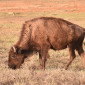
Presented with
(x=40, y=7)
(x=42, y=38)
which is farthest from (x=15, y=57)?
(x=40, y=7)

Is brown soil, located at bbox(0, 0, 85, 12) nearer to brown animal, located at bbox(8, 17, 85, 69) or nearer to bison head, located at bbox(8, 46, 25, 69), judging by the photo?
brown animal, located at bbox(8, 17, 85, 69)

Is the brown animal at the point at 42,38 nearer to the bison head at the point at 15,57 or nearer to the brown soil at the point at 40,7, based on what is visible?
the bison head at the point at 15,57

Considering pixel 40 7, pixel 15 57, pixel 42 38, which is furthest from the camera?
pixel 40 7

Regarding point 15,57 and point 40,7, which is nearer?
point 15,57

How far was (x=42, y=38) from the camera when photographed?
830 centimetres

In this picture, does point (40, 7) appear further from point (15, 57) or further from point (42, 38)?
point (15, 57)

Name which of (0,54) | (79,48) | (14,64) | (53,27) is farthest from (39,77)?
(0,54)

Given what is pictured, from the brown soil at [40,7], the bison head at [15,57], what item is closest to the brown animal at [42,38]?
the bison head at [15,57]

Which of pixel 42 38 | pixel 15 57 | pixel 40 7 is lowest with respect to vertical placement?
pixel 40 7

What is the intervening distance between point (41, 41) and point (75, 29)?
138 centimetres

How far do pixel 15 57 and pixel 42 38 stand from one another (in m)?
1.10

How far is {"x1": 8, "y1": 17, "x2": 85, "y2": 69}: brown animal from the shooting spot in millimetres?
8261

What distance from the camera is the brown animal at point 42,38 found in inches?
325

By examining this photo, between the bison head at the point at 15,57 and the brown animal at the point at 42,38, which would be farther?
the brown animal at the point at 42,38
